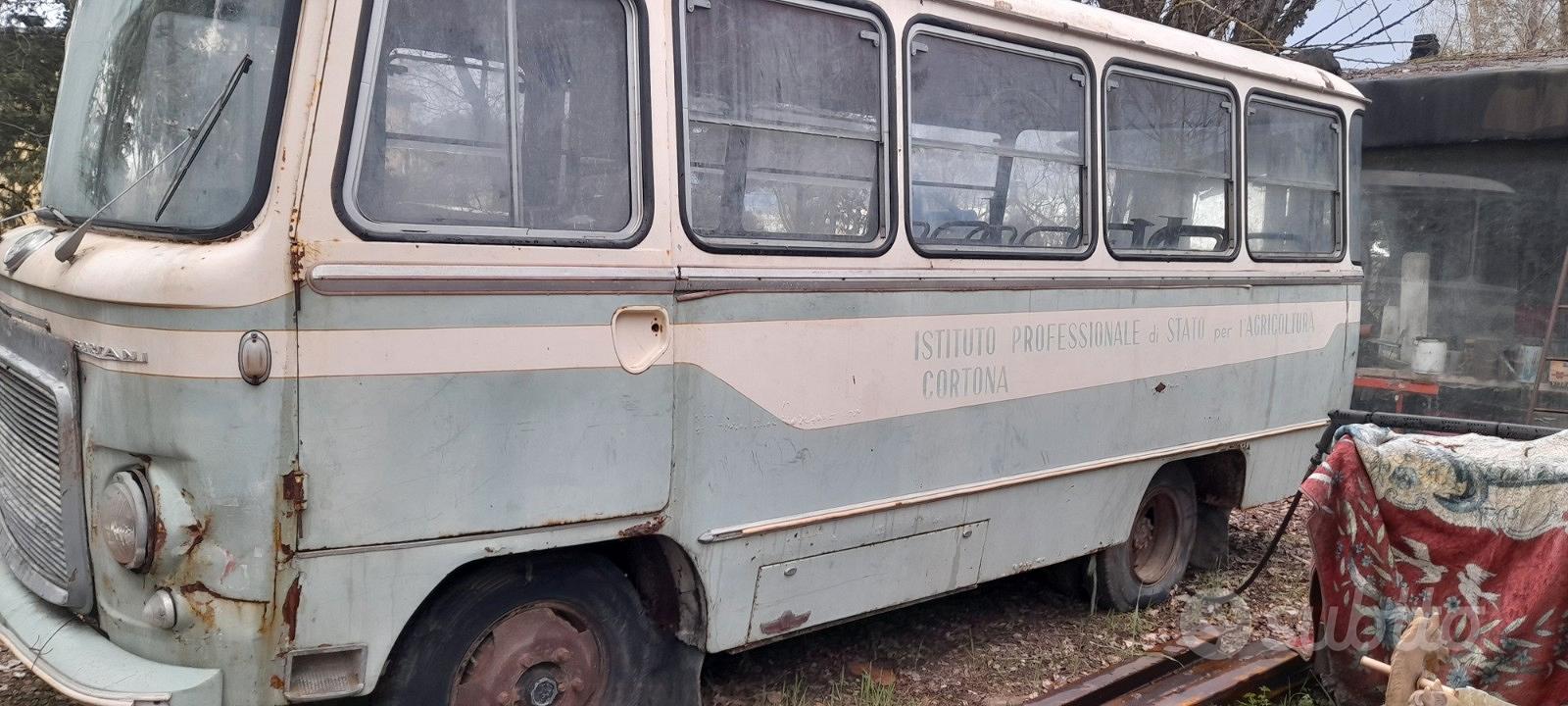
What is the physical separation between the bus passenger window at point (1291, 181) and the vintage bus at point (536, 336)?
52.5 inches

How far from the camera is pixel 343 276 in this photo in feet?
10.6

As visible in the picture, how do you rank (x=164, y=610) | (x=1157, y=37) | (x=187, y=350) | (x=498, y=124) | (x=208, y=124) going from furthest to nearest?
(x=1157, y=37)
(x=498, y=124)
(x=208, y=124)
(x=164, y=610)
(x=187, y=350)

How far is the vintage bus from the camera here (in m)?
3.22

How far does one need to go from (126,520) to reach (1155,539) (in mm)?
4935

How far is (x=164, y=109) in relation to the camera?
3.61 meters

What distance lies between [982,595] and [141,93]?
174 inches

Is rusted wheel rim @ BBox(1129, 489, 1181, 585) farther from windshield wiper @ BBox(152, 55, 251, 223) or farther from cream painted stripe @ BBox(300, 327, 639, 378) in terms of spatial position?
windshield wiper @ BBox(152, 55, 251, 223)

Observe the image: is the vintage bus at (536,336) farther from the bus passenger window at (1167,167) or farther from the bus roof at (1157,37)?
the bus passenger window at (1167,167)

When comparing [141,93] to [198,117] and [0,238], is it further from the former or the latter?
[0,238]

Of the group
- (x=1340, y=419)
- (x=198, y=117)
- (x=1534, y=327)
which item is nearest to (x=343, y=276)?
(x=198, y=117)

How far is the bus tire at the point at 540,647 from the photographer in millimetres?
3592

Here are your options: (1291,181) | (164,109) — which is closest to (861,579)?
(164,109)

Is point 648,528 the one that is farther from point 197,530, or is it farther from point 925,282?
point 925,282

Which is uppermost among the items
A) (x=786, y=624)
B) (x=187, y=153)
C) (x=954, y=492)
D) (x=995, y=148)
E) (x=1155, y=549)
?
(x=995, y=148)
